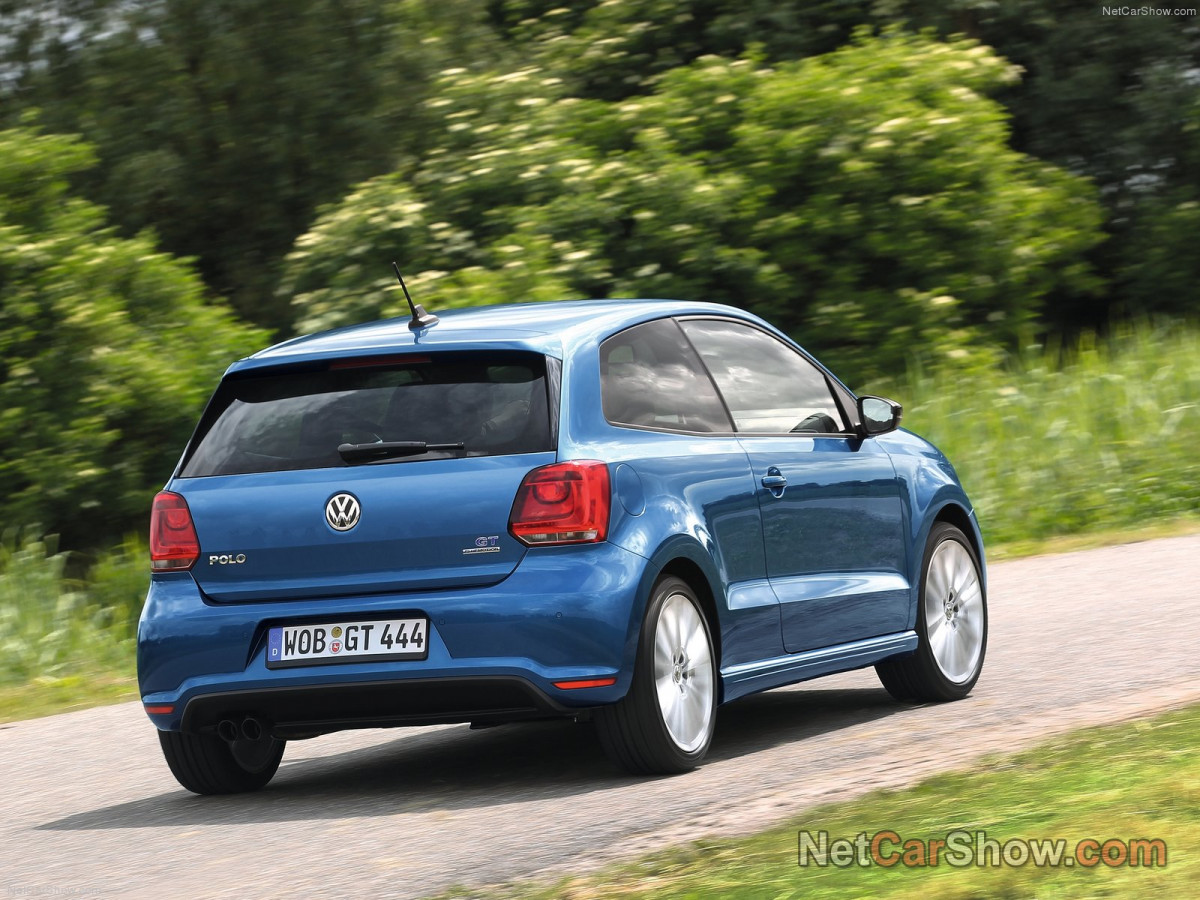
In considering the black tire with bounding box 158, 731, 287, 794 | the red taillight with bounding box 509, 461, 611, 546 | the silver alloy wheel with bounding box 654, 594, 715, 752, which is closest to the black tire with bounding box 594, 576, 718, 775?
the silver alloy wheel with bounding box 654, 594, 715, 752

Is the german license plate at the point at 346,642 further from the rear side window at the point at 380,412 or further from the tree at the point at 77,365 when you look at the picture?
the tree at the point at 77,365

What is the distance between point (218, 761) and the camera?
695 cm

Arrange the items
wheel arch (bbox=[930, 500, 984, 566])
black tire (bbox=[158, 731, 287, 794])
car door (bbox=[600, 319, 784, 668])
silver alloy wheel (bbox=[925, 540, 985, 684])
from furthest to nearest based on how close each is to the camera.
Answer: wheel arch (bbox=[930, 500, 984, 566]), silver alloy wheel (bbox=[925, 540, 985, 684]), black tire (bbox=[158, 731, 287, 794]), car door (bbox=[600, 319, 784, 668])

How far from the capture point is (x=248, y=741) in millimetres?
7242

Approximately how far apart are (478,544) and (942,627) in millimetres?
2642

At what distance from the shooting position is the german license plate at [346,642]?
20.1 feet

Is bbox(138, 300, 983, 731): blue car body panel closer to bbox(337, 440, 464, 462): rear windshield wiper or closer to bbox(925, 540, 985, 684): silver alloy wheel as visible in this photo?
bbox(337, 440, 464, 462): rear windshield wiper

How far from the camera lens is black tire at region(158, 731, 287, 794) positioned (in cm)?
687

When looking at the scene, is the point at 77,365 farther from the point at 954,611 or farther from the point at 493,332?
the point at 493,332

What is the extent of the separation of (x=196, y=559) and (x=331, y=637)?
0.59 metres

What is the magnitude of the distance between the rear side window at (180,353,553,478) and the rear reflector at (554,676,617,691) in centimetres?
75

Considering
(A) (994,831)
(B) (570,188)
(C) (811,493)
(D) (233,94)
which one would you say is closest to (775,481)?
(C) (811,493)

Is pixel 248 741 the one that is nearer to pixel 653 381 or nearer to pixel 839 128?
pixel 653 381

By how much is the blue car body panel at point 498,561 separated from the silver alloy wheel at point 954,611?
0.89 meters
